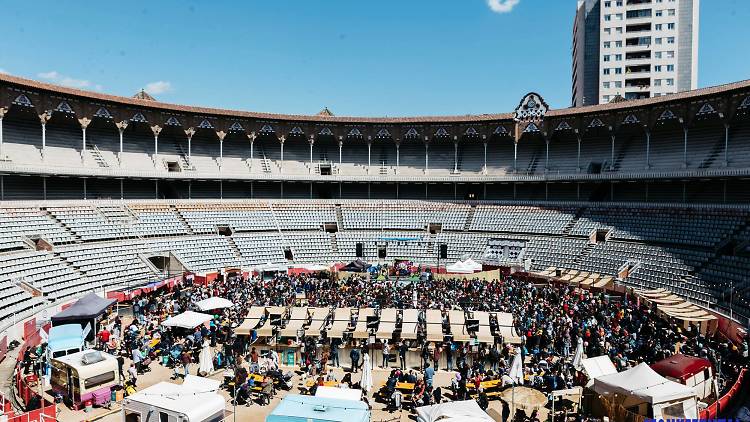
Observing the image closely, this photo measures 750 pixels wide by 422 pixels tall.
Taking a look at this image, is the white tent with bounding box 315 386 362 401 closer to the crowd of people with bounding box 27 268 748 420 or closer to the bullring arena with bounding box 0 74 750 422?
the bullring arena with bounding box 0 74 750 422

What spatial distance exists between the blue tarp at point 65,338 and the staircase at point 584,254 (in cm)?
3582

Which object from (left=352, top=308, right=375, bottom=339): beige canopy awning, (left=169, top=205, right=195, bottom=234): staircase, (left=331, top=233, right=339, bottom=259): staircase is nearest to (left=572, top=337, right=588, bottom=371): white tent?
(left=352, top=308, right=375, bottom=339): beige canopy awning

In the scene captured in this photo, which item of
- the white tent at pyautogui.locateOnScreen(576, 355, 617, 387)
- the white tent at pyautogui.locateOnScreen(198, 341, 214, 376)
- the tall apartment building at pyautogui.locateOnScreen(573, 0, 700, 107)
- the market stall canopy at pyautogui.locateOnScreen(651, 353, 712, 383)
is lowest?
the white tent at pyautogui.locateOnScreen(198, 341, 214, 376)

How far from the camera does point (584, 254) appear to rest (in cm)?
4144

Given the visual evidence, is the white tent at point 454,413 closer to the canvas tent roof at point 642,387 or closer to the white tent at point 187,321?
the canvas tent roof at point 642,387

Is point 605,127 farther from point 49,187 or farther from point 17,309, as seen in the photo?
point 49,187

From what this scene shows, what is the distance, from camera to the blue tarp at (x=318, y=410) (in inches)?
487

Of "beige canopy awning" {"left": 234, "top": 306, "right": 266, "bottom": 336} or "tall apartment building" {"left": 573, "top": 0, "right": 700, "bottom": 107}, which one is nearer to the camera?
"beige canopy awning" {"left": 234, "top": 306, "right": 266, "bottom": 336}

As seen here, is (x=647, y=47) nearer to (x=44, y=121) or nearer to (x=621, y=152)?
(x=621, y=152)

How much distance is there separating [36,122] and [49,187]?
6.56 metres

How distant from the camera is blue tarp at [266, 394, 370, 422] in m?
12.4

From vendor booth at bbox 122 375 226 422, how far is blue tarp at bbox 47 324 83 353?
7901 millimetres

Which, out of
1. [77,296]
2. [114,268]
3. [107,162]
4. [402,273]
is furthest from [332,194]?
[77,296]

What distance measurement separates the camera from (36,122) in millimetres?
44312
